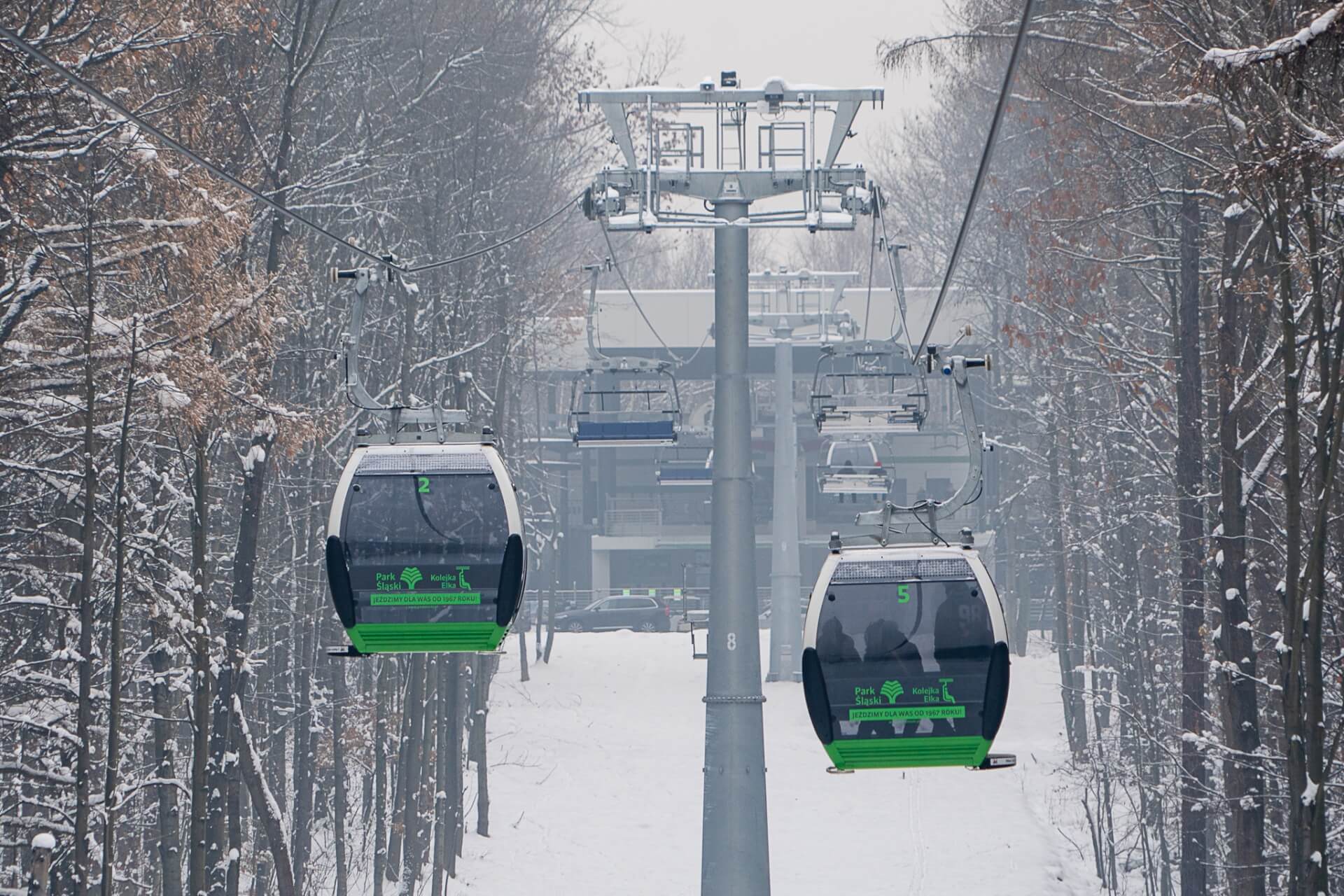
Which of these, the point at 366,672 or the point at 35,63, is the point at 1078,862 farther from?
the point at 35,63

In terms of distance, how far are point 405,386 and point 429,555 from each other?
10.7 m

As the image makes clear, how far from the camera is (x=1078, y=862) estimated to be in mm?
24312

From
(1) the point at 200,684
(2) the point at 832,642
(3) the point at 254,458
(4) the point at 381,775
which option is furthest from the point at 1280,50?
(4) the point at 381,775

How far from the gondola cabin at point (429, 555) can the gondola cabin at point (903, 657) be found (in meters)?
1.93

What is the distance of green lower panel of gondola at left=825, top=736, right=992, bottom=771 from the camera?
9.32 metres

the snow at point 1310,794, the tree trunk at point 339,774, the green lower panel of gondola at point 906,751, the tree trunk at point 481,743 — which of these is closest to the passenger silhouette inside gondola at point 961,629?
the green lower panel of gondola at point 906,751

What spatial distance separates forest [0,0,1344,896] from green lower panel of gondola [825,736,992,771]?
2.50 metres

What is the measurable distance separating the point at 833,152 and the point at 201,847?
954 centimetres

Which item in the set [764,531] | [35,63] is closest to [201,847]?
[35,63]

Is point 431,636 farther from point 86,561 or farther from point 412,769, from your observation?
point 412,769

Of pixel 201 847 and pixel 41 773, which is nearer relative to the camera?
pixel 41 773

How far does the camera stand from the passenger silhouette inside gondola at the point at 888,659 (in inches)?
363

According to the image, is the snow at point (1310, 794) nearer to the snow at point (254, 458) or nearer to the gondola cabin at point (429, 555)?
the gondola cabin at point (429, 555)

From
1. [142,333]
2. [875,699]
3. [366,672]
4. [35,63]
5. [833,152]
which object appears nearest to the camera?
[875,699]
